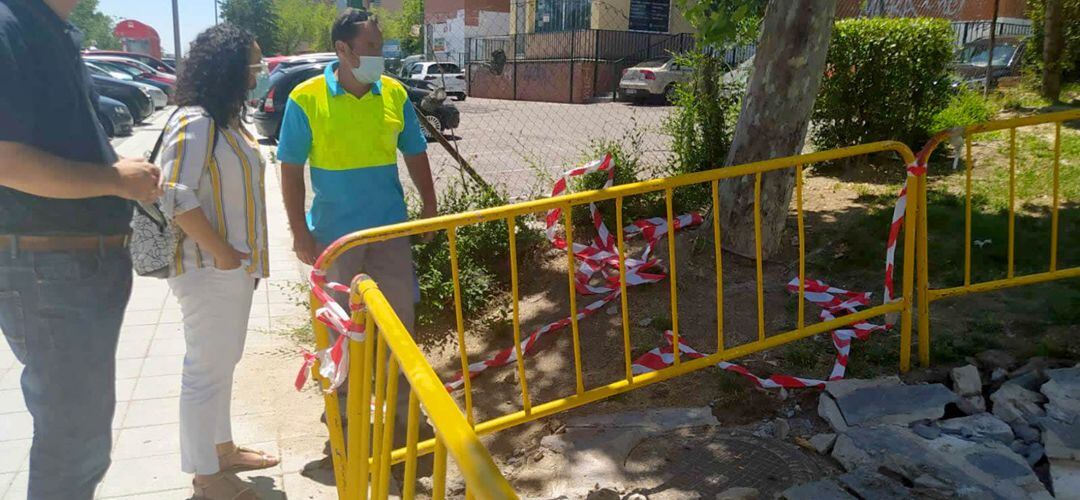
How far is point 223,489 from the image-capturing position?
3184 mm

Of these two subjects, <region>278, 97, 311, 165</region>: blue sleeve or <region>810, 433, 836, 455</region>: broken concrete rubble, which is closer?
<region>278, 97, 311, 165</region>: blue sleeve

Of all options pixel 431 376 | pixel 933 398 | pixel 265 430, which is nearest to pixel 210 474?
pixel 265 430

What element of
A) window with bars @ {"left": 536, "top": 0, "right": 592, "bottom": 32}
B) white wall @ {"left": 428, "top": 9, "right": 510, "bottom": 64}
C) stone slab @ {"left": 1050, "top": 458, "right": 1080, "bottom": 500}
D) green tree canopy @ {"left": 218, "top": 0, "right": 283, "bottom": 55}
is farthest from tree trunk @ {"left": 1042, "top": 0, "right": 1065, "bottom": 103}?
green tree canopy @ {"left": 218, "top": 0, "right": 283, "bottom": 55}

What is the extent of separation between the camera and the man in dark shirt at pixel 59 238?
2.16m

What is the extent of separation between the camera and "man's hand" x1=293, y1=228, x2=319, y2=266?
351 cm

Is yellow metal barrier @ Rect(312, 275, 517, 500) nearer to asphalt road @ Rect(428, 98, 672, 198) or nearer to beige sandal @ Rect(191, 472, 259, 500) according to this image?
Result: beige sandal @ Rect(191, 472, 259, 500)

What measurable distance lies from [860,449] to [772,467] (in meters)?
0.39

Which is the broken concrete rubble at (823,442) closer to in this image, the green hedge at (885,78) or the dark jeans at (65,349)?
the dark jeans at (65,349)

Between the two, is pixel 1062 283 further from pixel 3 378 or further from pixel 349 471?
pixel 3 378

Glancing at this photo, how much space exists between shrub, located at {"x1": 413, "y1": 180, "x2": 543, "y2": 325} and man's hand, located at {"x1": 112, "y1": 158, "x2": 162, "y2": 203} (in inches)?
95.7

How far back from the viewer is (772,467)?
343 cm

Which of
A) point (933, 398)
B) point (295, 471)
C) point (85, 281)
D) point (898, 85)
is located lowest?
point (295, 471)

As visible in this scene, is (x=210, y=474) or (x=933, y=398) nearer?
(x=210, y=474)

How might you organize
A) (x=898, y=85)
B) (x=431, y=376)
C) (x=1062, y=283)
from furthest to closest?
(x=898, y=85), (x=1062, y=283), (x=431, y=376)
